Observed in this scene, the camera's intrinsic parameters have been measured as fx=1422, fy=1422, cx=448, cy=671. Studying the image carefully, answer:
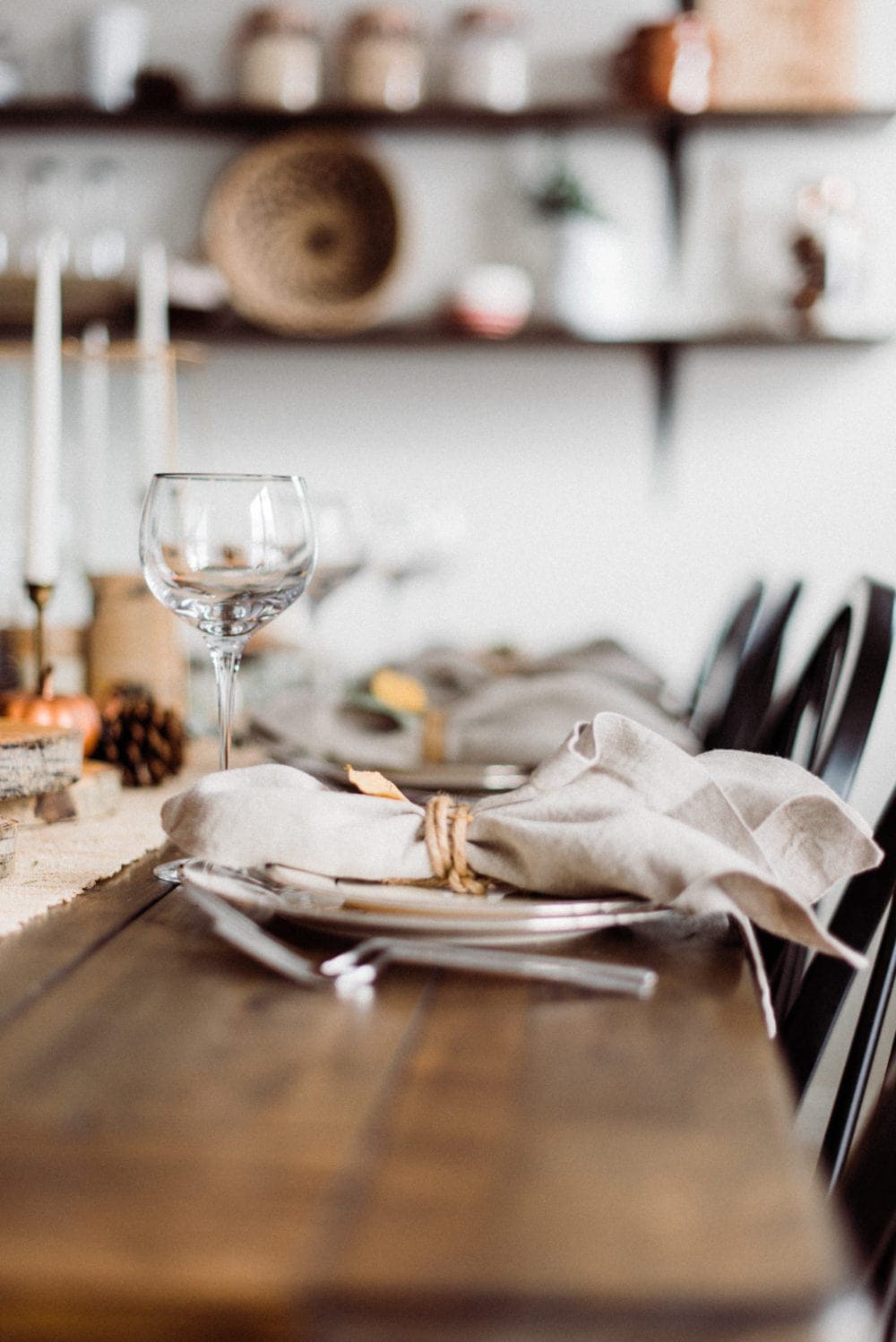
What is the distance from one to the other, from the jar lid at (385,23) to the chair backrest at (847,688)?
2.02m

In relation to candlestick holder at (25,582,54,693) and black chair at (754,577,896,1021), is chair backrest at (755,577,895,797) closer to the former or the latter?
black chair at (754,577,896,1021)

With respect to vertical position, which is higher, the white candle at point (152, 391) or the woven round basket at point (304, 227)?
the woven round basket at point (304, 227)

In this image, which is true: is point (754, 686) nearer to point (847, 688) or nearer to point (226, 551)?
point (847, 688)

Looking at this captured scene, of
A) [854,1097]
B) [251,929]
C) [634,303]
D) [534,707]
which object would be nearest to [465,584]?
[634,303]

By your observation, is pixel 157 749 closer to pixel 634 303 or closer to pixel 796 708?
pixel 796 708

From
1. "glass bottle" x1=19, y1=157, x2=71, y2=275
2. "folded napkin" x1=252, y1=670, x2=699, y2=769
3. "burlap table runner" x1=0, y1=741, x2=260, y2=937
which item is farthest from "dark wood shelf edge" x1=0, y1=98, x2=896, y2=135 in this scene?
"burlap table runner" x1=0, y1=741, x2=260, y2=937

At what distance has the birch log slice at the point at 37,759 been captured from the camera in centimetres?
85

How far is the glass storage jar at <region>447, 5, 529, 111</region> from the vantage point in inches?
108

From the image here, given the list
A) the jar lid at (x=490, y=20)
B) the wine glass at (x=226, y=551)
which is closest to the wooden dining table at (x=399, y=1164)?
the wine glass at (x=226, y=551)

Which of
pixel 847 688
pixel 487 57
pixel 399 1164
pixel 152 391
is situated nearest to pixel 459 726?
pixel 847 688

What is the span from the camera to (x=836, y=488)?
2982 mm

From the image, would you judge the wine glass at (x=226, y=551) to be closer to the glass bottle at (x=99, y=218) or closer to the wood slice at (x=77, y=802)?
the wood slice at (x=77, y=802)

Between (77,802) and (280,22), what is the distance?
228cm

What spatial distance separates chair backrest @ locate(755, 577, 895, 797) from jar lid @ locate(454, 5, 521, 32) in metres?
1.98
